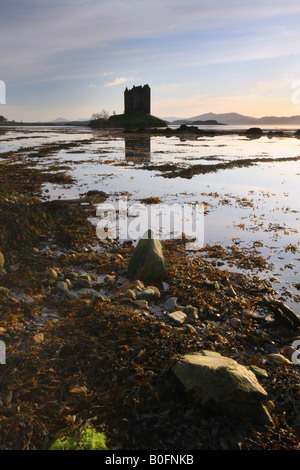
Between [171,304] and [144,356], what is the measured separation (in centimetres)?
137

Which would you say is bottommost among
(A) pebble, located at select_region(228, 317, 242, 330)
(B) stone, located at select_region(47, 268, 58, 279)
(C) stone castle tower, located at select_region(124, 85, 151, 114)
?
(A) pebble, located at select_region(228, 317, 242, 330)

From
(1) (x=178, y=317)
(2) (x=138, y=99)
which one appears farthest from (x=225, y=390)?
(2) (x=138, y=99)

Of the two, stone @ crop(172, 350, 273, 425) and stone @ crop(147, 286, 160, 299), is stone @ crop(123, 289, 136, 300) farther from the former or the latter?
stone @ crop(172, 350, 273, 425)

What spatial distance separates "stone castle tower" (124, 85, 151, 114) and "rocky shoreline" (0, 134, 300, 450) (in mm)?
129252

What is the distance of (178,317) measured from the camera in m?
4.36

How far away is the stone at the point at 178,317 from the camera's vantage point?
4286mm

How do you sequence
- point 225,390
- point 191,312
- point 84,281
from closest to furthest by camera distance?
point 225,390 → point 191,312 → point 84,281

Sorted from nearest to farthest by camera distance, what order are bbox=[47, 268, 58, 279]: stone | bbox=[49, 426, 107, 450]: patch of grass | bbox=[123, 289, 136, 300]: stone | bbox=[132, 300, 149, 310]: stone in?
1. bbox=[49, 426, 107, 450]: patch of grass
2. bbox=[132, 300, 149, 310]: stone
3. bbox=[123, 289, 136, 300]: stone
4. bbox=[47, 268, 58, 279]: stone

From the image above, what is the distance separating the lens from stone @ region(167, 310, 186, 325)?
169 inches

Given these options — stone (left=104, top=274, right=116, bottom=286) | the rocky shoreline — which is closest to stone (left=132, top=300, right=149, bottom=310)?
the rocky shoreline

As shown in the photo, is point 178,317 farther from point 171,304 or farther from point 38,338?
point 38,338

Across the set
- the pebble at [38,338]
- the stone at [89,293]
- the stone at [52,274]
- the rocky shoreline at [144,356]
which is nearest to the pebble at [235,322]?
the rocky shoreline at [144,356]

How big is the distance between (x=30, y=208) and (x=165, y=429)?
23.8 ft

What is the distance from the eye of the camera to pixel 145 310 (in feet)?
15.0
